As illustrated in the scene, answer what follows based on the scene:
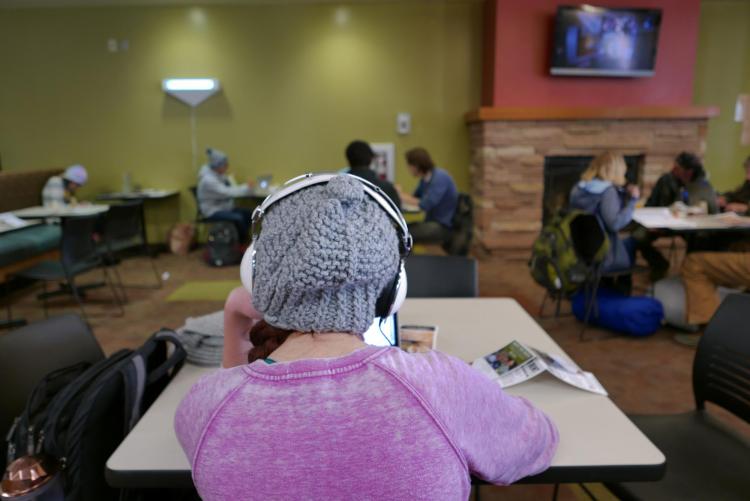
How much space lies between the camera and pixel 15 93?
239 inches

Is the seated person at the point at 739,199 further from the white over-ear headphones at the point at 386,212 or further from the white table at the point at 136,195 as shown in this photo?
the white table at the point at 136,195

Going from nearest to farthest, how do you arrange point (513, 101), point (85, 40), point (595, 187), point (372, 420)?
point (372, 420) → point (595, 187) → point (513, 101) → point (85, 40)

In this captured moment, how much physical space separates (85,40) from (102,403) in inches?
243

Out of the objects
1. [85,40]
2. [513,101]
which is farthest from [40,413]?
[85,40]

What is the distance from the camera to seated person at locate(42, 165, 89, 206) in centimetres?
471

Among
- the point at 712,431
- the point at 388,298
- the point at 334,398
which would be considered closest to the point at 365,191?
the point at 388,298

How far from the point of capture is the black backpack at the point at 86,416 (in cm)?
110

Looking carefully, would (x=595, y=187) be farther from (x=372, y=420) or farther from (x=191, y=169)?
(x=191, y=169)

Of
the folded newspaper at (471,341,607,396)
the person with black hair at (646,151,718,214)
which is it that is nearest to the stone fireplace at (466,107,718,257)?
the person with black hair at (646,151,718,214)

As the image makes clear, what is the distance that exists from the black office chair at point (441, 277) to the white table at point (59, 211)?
10.2ft

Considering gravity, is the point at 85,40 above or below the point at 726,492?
above

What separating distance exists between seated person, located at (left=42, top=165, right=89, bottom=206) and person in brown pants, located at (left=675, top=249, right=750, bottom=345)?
487 cm

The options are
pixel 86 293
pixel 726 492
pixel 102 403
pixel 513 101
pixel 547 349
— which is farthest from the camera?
pixel 513 101

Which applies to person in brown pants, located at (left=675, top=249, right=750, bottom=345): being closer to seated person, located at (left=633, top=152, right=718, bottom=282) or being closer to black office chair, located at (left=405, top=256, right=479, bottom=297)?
seated person, located at (left=633, top=152, right=718, bottom=282)
